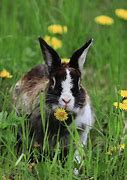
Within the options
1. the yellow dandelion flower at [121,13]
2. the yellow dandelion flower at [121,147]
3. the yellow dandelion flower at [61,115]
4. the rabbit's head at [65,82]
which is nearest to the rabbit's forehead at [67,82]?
the rabbit's head at [65,82]

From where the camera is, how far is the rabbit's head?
4.91 meters

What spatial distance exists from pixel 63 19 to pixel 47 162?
288 centimetres

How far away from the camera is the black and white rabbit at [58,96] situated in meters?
4.95

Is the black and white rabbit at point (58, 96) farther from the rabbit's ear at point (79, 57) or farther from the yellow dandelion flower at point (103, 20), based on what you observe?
the yellow dandelion flower at point (103, 20)

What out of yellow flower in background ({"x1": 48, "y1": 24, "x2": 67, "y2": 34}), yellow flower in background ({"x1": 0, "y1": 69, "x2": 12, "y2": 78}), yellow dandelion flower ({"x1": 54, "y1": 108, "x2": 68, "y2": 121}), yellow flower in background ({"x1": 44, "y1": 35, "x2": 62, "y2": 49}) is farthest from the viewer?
yellow flower in background ({"x1": 48, "y1": 24, "x2": 67, "y2": 34})

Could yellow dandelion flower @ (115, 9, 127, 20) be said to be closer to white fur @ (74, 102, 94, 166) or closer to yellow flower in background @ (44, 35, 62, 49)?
yellow flower in background @ (44, 35, 62, 49)

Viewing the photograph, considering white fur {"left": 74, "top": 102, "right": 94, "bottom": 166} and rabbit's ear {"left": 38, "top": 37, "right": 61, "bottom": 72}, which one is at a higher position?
rabbit's ear {"left": 38, "top": 37, "right": 61, "bottom": 72}

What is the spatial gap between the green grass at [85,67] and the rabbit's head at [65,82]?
244 millimetres

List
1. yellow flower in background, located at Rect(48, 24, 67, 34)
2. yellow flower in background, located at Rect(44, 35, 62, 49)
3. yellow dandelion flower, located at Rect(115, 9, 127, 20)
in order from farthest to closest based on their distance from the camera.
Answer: yellow dandelion flower, located at Rect(115, 9, 127, 20)
yellow flower in background, located at Rect(48, 24, 67, 34)
yellow flower in background, located at Rect(44, 35, 62, 49)

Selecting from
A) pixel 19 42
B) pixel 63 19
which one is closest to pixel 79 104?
pixel 19 42

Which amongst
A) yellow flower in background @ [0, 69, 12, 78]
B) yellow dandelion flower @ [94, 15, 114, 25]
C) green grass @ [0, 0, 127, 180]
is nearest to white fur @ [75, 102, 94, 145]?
green grass @ [0, 0, 127, 180]

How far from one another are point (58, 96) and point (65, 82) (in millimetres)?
103

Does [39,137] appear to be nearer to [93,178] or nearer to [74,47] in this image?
[93,178]

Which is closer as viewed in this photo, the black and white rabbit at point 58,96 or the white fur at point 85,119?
the black and white rabbit at point 58,96
